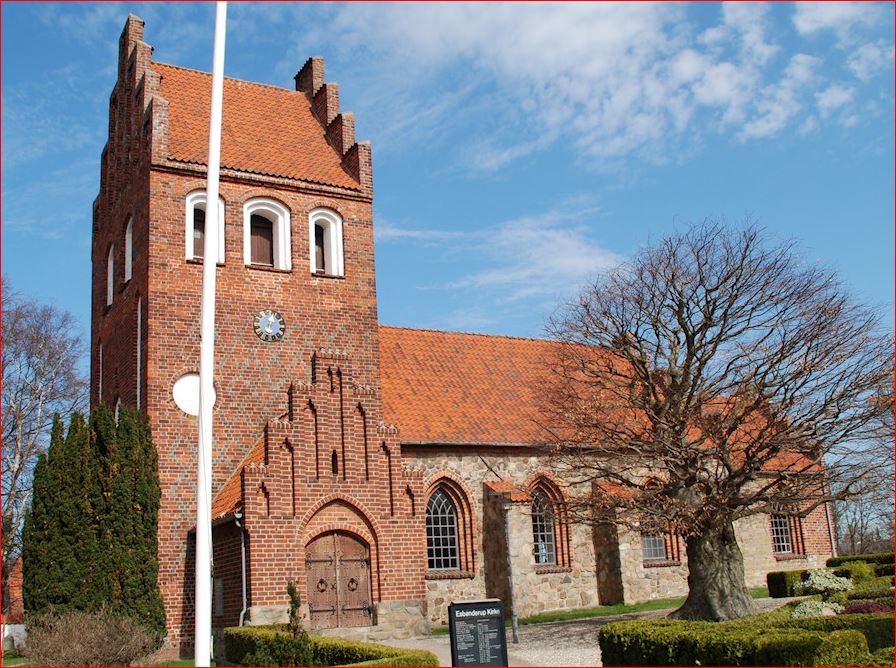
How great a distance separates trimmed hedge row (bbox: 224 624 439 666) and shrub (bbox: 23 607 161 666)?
1826mm

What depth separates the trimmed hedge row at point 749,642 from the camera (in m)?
12.8

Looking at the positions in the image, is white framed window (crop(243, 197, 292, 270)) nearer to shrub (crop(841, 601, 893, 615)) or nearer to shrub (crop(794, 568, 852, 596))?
shrub (crop(841, 601, 893, 615))

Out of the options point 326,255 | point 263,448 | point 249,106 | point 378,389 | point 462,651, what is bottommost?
Answer: point 462,651

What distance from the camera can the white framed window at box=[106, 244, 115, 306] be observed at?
87.3 ft

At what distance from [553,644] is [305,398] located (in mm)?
7899

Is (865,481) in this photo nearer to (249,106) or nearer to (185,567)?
(185,567)

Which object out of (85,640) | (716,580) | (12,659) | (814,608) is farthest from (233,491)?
(814,608)

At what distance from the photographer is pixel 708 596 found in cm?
2106

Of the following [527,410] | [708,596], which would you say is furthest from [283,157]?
[708,596]

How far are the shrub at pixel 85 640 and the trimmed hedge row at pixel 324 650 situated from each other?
1826mm

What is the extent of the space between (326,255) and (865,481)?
14.7 metres

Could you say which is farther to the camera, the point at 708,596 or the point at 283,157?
the point at 283,157

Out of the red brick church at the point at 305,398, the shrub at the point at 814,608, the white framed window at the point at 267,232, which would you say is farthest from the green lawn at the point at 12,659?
the shrub at the point at 814,608

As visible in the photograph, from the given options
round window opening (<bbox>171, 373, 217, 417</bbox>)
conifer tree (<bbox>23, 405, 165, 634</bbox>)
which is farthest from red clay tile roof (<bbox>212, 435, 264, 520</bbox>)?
round window opening (<bbox>171, 373, 217, 417</bbox>)
